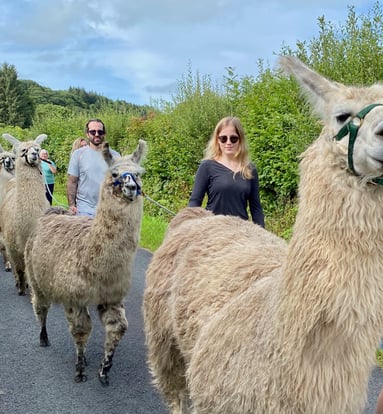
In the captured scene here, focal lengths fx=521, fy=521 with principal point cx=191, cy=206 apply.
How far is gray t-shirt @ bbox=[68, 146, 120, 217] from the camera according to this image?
4.96 meters

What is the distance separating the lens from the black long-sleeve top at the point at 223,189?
152 inches

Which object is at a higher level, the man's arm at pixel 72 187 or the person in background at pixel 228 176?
the person in background at pixel 228 176

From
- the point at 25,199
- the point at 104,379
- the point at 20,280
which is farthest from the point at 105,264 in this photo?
the point at 20,280

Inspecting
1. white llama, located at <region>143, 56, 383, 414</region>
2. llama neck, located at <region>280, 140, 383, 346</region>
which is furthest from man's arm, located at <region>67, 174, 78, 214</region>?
llama neck, located at <region>280, 140, 383, 346</region>

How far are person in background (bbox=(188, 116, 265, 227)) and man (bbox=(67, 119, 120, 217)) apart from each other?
1337mm

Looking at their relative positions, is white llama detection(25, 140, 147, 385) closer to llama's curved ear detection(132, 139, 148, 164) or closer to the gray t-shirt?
llama's curved ear detection(132, 139, 148, 164)

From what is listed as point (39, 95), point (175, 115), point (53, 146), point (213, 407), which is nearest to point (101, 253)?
point (213, 407)

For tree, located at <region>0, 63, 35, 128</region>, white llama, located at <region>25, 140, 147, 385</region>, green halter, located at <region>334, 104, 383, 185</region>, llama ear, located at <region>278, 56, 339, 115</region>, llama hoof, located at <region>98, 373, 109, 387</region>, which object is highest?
tree, located at <region>0, 63, 35, 128</region>

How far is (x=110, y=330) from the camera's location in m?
4.01

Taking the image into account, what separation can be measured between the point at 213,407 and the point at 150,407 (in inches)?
63.1

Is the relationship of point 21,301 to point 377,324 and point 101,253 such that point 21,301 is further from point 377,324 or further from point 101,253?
point 377,324

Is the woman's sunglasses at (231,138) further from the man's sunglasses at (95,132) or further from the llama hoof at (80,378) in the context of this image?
the llama hoof at (80,378)

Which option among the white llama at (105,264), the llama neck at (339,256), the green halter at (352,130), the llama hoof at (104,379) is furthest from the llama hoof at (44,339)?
the green halter at (352,130)

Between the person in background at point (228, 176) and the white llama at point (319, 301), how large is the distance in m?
1.56
